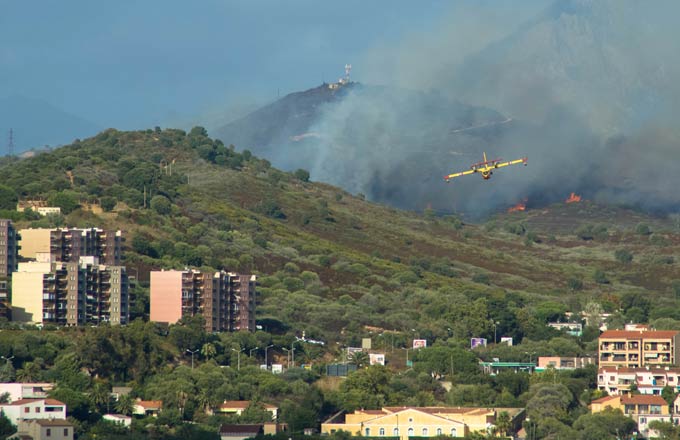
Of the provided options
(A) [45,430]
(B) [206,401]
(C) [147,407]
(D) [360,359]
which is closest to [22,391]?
(C) [147,407]

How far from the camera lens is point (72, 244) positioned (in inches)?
7480

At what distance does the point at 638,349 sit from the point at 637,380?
1132cm

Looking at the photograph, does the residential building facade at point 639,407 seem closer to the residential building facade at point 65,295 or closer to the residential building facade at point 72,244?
the residential building facade at point 65,295

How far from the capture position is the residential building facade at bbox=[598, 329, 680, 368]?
173125 mm

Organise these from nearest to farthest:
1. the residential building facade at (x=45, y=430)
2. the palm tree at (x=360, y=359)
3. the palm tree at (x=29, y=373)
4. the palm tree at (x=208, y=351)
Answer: the residential building facade at (x=45, y=430)
the palm tree at (x=29, y=373)
the palm tree at (x=208, y=351)
the palm tree at (x=360, y=359)

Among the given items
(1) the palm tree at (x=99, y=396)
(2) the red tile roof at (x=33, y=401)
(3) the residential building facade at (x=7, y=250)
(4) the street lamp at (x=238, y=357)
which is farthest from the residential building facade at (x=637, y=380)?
(3) the residential building facade at (x=7, y=250)

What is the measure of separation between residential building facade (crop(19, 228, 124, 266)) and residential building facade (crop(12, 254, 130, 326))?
12300mm

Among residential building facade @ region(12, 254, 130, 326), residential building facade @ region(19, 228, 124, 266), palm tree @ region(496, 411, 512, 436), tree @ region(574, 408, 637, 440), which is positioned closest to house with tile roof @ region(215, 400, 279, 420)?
palm tree @ region(496, 411, 512, 436)

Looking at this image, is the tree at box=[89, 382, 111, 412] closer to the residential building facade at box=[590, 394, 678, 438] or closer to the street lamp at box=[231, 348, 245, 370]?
the street lamp at box=[231, 348, 245, 370]

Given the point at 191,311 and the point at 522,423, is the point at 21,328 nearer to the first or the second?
the point at 191,311

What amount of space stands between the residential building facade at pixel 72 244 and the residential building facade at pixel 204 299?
10392 millimetres

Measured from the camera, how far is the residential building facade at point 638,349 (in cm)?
17312

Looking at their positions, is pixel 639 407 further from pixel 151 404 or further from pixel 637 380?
pixel 151 404

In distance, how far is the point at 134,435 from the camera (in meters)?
132
